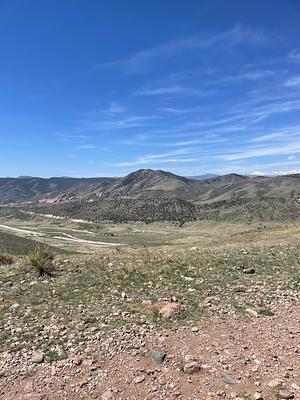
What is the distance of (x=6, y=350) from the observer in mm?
7793

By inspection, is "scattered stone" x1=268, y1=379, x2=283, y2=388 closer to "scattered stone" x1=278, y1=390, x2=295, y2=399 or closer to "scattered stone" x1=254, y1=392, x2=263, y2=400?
"scattered stone" x1=278, y1=390, x2=295, y2=399

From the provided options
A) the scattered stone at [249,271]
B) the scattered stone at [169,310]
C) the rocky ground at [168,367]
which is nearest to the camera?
the rocky ground at [168,367]

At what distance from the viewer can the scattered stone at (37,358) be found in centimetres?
743

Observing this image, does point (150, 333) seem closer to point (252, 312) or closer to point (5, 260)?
point (252, 312)

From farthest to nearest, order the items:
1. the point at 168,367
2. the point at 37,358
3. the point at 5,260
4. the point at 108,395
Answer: the point at 5,260
the point at 37,358
the point at 168,367
the point at 108,395

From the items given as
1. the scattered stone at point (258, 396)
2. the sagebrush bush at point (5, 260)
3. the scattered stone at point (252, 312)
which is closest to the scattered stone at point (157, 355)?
the scattered stone at point (258, 396)

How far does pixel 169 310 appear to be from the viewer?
31.1 ft

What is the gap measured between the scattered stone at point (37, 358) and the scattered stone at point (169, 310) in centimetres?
280

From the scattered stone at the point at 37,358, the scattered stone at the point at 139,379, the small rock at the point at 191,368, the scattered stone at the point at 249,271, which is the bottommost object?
the scattered stone at the point at 139,379

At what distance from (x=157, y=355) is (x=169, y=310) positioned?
6.50 ft

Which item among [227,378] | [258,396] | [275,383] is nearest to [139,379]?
[227,378]

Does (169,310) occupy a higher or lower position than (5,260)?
lower

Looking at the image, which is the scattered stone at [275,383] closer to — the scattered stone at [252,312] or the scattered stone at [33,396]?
the scattered stone at [252,312]

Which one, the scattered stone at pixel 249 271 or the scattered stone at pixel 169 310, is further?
the scattered stone at pixel 249 271
